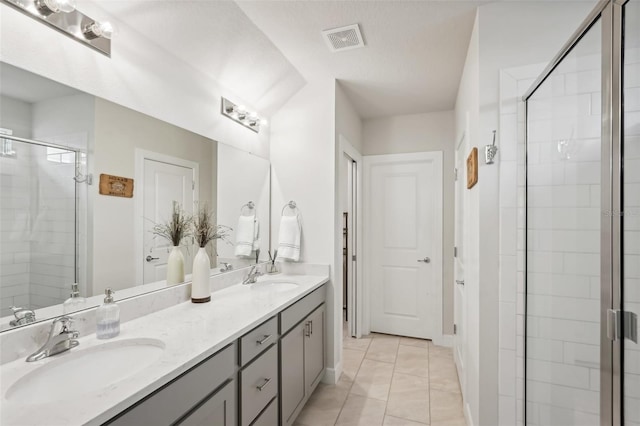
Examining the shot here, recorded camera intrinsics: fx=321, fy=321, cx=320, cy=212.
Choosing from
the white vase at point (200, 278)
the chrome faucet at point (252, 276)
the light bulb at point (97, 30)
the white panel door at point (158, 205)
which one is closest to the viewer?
the light bulb at point (97, 30)

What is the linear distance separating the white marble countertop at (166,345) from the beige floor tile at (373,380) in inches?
39.3

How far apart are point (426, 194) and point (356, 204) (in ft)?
2.57

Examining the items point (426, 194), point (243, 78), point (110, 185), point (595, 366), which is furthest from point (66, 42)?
point (426, 194)

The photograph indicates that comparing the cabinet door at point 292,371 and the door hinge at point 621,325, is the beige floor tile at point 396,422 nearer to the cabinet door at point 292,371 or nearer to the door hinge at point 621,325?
the cabinet door at point 292,371

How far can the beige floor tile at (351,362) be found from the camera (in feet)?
9.14

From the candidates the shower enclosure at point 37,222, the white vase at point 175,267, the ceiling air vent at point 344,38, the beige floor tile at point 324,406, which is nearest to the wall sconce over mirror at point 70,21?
the shower enclosure at point 37,222

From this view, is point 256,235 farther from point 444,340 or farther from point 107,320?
point 444,340

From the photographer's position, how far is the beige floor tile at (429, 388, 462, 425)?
2.19 m

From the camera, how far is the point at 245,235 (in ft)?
8.25

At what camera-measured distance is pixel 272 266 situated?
273 centimetres

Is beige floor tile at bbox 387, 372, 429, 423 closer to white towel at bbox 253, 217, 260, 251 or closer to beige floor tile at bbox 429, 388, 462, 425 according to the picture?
beige floor tile at bbox 429, 388, 462, 425

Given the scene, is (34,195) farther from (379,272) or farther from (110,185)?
(379,272)

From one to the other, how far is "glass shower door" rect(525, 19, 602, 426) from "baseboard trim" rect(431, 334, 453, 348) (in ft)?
6.06

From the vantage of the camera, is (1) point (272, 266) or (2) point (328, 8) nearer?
(2) point (328, 8)
